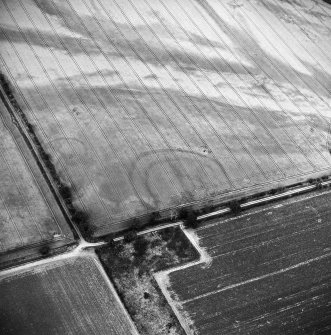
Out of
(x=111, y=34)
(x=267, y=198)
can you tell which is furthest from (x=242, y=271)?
(x=111, y=34)

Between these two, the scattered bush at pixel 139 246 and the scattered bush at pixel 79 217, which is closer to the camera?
the scattered bush at pixel 139 246

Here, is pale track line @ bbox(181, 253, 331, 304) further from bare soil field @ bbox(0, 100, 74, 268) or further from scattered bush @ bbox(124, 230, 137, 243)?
bare soil field @ bbox(0, 100, 74, 268)

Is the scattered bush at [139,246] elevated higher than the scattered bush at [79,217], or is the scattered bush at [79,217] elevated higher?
the scattered bush at [139,246]

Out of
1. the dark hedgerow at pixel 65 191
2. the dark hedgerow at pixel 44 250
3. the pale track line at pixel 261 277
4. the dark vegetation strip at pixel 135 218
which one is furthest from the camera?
the dark hedgerow at pixel 65 191

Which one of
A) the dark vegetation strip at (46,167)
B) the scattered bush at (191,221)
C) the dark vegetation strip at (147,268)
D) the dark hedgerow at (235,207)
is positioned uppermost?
the dark hedgerow at (235,207)

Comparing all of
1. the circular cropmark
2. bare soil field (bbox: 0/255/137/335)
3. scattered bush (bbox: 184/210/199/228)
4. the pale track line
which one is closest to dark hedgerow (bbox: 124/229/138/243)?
bare soil field (bbox: 0/255/137/335)

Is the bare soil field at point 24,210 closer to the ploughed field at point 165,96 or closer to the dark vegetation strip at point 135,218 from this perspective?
the dark vegetation strip at point 135,218

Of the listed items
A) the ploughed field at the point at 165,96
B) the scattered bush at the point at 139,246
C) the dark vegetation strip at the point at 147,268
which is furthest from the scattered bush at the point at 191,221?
the scattered bush at the point at 139,246
